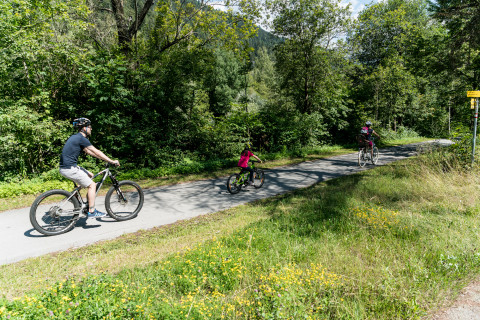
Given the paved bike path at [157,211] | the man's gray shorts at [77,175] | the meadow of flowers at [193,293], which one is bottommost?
the paved bike path at [157,211]

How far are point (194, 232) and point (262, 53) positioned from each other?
278 feet

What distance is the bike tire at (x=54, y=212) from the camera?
4.80 meters

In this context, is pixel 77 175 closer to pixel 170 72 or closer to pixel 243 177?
pixel 243 177

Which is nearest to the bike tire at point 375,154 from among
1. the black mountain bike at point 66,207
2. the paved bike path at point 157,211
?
the paved bike path at point 157,211

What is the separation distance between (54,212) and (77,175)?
83cm

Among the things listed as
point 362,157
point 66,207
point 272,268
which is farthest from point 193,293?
point 362,157

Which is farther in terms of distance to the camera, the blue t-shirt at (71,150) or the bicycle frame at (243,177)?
the bicycle frame at (243,177)

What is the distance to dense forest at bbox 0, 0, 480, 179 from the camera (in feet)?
26.9

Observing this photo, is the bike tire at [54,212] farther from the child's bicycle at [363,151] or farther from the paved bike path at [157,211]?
the child's bicycle at [363,151]

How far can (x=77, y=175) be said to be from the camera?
513 cm

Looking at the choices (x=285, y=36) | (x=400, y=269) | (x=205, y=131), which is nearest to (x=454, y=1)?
(x=285, y=36)

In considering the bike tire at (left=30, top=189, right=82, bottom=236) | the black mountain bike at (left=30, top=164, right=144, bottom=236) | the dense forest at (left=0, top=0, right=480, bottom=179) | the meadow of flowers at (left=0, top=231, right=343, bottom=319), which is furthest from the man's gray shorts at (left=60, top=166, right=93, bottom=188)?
the dense forest at (left=0, top=0, right=480, bottom=179)

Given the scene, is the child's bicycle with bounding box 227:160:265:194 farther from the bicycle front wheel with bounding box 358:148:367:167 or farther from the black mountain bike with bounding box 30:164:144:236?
the bicycle front wheel with bounding box 358:148:367:167

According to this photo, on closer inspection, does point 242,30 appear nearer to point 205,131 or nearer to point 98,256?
point 205,131
